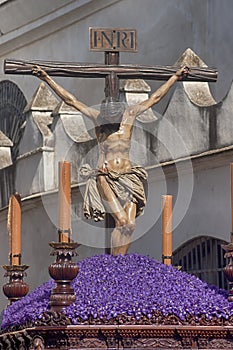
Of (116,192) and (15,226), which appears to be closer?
(116,192)

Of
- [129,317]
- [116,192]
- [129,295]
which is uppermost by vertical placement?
[116,192]

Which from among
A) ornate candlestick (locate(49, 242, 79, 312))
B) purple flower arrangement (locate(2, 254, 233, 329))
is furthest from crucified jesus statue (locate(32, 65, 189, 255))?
ornate candlestick (locate(49, 242, 79, 312))

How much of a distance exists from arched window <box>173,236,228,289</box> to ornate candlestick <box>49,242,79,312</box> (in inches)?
302

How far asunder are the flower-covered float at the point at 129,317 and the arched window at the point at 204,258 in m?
7.18

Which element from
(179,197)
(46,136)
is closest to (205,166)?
(179,197)

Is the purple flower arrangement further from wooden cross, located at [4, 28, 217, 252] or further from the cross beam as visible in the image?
the cross beam

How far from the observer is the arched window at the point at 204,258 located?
19172mm

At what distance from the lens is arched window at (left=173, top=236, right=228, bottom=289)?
19.2 metres

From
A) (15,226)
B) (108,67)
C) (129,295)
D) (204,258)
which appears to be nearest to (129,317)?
(129,295)

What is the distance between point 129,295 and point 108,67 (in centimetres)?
239

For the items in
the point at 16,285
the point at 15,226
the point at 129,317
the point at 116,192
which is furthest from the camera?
the point at 15,226

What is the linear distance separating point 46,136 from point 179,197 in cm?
428

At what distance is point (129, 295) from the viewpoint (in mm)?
11484

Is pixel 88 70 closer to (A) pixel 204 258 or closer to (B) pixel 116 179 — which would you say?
(B) pixel 116 179
